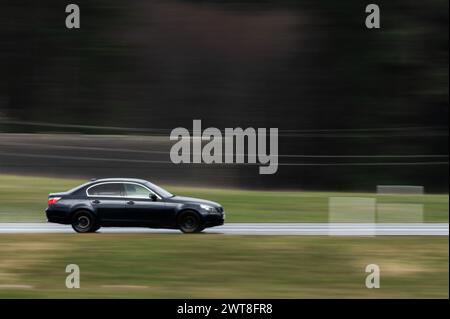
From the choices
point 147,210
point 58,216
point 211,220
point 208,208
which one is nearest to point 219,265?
point 211,220

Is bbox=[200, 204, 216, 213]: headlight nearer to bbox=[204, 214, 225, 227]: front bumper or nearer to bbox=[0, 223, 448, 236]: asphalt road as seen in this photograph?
bbox=[204, 214, 225, 227]: front bumper

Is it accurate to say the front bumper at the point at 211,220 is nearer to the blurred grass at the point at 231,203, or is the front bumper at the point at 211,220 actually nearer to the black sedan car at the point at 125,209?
the black sedan car at the point at 125,209

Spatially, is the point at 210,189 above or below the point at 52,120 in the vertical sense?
below

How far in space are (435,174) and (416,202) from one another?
5.44 m

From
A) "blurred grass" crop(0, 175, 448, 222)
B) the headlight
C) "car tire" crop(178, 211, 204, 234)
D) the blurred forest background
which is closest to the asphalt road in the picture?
"car tire" crop(178, 211, 204, 234)

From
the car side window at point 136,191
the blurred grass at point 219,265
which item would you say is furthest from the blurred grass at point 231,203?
the car side window at point 136,191

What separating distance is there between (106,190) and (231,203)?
3147mm

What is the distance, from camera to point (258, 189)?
17.0 meters

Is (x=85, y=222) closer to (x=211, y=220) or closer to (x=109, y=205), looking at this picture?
(x=109, y=205)

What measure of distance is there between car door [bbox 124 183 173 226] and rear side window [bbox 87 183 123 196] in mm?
161

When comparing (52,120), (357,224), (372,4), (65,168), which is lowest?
(357,224)

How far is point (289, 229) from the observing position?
13.3 meters

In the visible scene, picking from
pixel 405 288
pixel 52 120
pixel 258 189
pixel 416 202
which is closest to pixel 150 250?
pixel 405 288

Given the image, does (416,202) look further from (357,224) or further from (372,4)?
(372,4)
